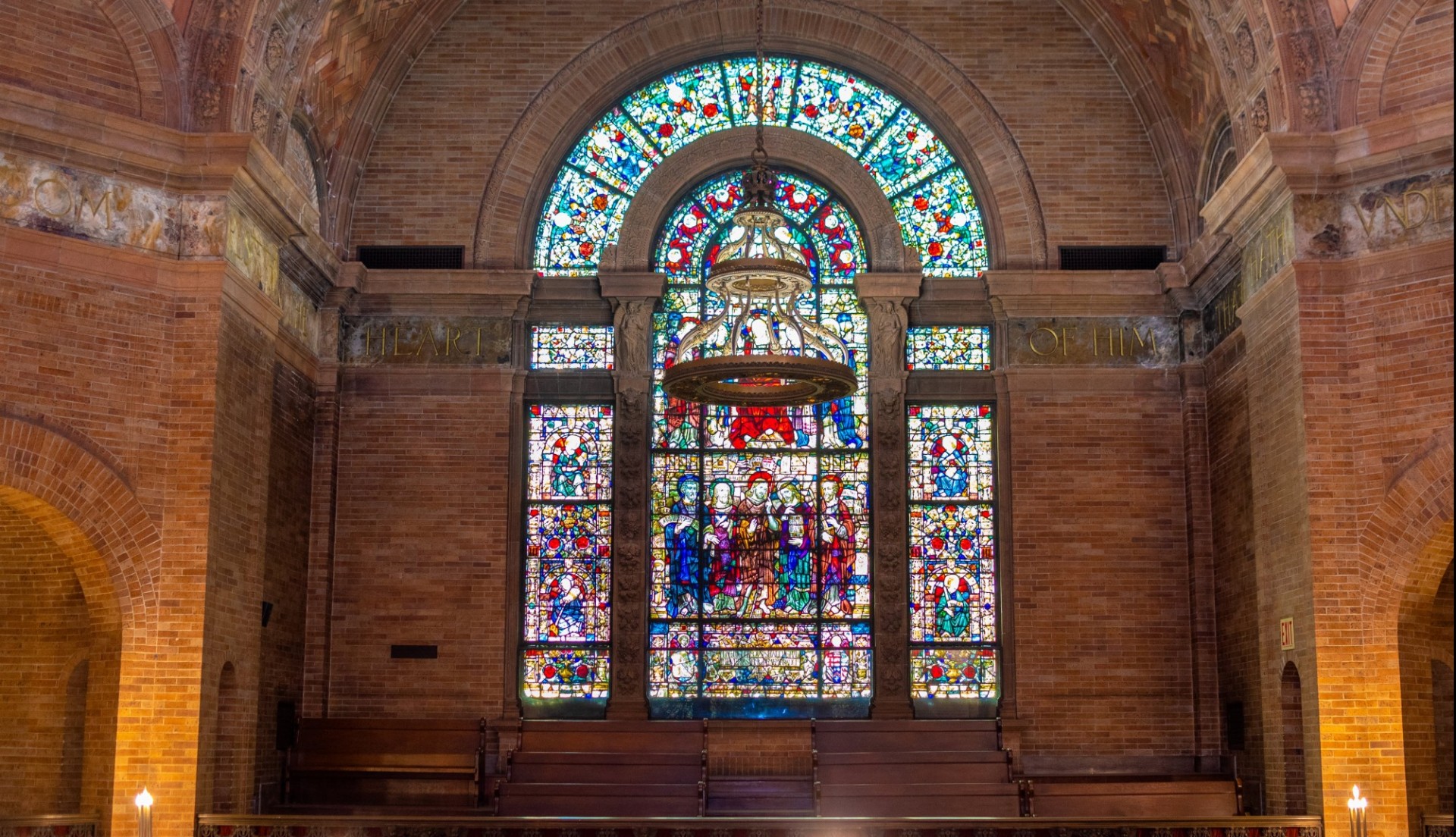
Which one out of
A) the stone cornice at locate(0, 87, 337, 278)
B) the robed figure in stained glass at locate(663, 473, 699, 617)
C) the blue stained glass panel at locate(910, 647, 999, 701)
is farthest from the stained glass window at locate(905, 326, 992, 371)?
the stone cornice at locate(0, 87, 337, 278)

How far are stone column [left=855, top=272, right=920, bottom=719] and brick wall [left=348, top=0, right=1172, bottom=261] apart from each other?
2048 millimetres

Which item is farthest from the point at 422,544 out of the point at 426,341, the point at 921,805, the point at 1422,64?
the point at 1422,64

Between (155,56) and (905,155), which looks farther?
(905,155)

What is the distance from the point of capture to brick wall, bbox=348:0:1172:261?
18484 mm

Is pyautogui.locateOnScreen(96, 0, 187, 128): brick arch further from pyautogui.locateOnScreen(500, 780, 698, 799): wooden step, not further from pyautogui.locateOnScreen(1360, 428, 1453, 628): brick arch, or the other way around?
pyautogui.locateOnScreen(1360, 428, 1453, 628): brick arch

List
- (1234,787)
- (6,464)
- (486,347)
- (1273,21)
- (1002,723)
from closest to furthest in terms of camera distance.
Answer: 1. (6,464)
2. (1273,21)
3. (1234,787)
4. (1002,723)
5. (486,347)

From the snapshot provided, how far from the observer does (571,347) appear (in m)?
18.5

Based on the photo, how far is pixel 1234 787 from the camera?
51.8 feet

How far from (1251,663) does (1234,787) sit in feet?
3.98

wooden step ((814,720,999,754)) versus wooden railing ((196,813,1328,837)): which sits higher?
wooden step ((814,720,999,754))

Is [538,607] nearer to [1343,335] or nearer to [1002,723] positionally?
[1002,723]

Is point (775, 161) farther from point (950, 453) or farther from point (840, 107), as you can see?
point (950, 453)

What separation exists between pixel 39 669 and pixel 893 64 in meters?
11.1

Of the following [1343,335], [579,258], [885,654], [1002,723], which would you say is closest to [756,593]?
[885,654]
